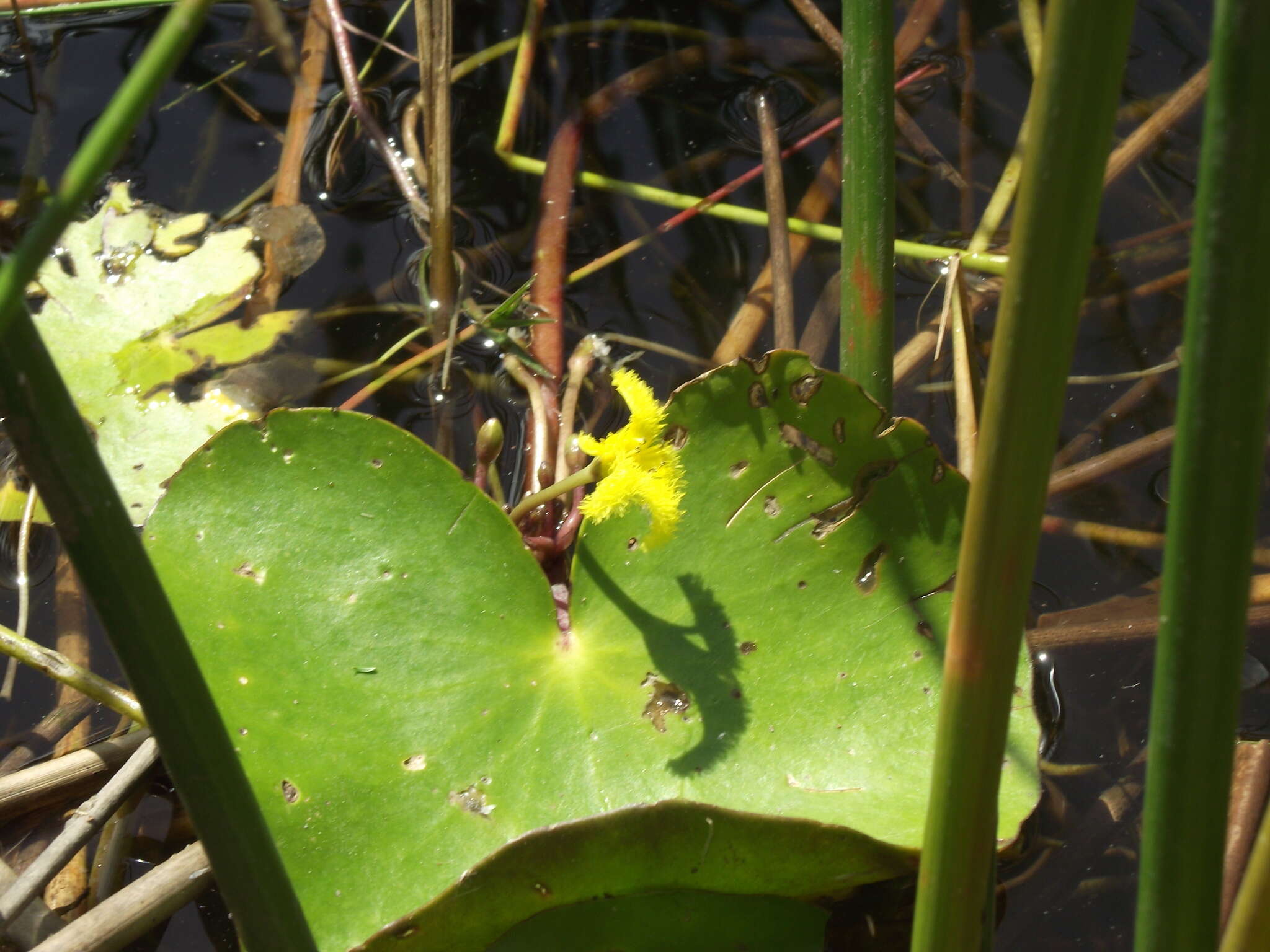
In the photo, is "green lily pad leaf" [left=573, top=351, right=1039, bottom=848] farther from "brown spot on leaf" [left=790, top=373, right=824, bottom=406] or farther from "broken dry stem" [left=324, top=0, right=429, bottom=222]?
"broken dry stem" [left=324, top=0, right=429, bottom=222]

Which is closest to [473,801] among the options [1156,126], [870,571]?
[870,571]

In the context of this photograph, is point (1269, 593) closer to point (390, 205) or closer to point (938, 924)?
point (938, 924)

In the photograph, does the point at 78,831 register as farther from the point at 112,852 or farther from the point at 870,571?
the point at 870,571

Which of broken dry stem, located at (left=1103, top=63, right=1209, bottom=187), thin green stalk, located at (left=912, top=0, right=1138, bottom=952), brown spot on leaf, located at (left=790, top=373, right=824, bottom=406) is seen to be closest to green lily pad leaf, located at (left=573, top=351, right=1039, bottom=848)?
brown spot on leaf, located at (left=790, top=373, right=824, bottom=406)

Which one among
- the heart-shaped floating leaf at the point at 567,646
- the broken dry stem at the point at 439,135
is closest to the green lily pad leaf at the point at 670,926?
the heart-shaped floating leaf at the point at 567,646

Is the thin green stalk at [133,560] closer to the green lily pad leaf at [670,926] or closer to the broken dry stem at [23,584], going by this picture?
the green lily pad leaf at [670,926]
